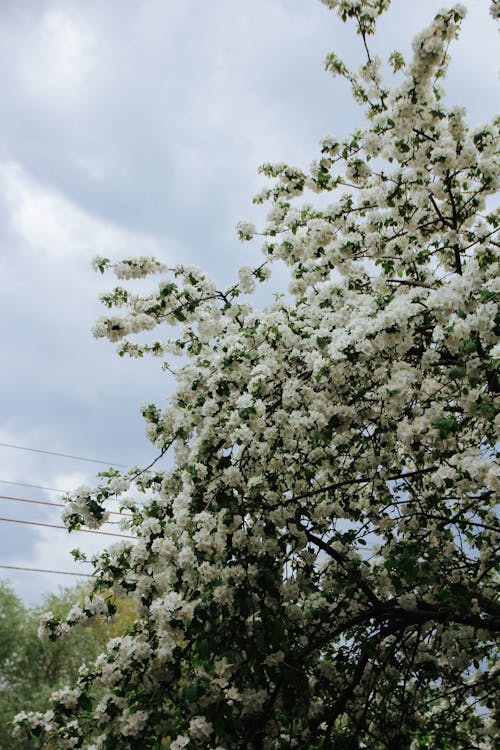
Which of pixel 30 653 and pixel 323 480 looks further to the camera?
pixel 30 653

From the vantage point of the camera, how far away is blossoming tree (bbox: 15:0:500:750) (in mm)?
4102

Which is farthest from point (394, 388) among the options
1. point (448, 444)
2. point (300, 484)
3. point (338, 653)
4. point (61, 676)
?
point (61, 676)

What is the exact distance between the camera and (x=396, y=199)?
262 inches

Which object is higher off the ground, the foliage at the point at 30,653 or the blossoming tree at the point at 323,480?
the foliage at the point at 30,653

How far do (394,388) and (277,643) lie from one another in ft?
6.31

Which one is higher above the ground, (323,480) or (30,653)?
(30,653)

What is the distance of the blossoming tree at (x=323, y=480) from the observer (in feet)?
13.5

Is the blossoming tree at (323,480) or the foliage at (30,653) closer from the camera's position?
the blossoming tree at (323,480)

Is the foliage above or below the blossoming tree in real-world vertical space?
above

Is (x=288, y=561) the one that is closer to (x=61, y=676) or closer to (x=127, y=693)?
(x=127, y=693)

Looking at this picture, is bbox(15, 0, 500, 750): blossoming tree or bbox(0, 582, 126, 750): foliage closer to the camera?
bbox(15, 0, 500, 750): blossoming tree

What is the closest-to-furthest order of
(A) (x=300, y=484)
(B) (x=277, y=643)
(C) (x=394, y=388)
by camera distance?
(B) (x=277, y=643) → (C) (x=394, y=388) → (A) (x=300, y=484)

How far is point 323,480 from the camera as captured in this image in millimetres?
5922

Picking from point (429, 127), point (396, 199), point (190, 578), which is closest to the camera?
point (190, 578)
